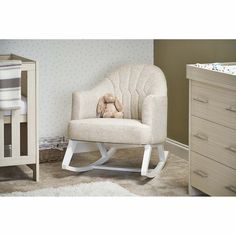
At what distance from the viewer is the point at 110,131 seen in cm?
315

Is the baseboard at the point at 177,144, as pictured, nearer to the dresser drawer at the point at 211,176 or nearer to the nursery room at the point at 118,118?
the nursery room at the point at 118,118

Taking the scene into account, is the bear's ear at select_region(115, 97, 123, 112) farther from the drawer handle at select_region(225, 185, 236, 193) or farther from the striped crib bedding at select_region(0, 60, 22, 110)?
the drawer handle at select_region(225, 185, 236, 193)

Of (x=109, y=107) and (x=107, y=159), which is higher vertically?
(x=109, y=107)

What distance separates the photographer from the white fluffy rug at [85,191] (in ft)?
9.52

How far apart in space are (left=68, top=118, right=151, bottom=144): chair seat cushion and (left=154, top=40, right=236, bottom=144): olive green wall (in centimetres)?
67

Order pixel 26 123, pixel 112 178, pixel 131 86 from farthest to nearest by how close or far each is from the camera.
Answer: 1. pixel 131 86
2. pixel 112 178
3. pixel 26 123

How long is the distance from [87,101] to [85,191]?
2.24 ft

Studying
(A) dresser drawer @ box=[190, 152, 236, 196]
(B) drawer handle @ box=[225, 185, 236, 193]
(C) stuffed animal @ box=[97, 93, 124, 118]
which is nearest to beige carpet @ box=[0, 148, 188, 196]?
(A) dresser drawer @ box=[190, 152, 236, 196]

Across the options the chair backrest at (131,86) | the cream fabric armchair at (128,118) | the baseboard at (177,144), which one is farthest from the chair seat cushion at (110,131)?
the baseboard at (177,144)

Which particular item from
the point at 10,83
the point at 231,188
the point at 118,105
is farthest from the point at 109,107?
the point at 231,188

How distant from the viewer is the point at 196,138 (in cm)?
274

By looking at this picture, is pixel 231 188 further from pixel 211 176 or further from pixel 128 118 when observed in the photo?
pixel 128 118
